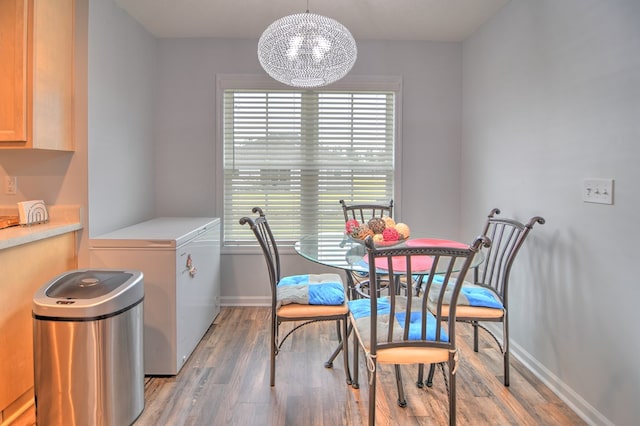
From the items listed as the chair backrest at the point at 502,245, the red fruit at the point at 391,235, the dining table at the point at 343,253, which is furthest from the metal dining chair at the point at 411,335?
the chair backrest at the point at 502,245

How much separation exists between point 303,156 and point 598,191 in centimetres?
232

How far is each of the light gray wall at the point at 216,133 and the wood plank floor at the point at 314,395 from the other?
1.12 m

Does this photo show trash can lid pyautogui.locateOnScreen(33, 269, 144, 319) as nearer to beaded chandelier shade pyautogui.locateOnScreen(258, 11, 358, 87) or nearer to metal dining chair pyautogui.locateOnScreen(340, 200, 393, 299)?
metal dining chair pyautogui.locateOnScreen(340, 200, 393, 299)

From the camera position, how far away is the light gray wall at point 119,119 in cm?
244

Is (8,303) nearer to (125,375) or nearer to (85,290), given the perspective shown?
(85,290)

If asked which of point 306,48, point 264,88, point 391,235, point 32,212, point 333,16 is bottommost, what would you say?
point 391,235

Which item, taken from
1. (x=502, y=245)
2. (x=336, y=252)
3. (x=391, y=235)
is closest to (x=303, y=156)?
(x=336, y=252)

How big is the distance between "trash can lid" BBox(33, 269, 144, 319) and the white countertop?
0.26 m

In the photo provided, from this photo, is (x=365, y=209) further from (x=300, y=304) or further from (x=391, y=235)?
(x=300, y=304)

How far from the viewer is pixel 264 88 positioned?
11.5 ft

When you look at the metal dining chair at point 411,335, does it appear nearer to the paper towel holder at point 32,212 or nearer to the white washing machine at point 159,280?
the white washing machine at point 159,280

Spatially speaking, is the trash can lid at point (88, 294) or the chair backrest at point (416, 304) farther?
the trash can lid at point (88, 294)

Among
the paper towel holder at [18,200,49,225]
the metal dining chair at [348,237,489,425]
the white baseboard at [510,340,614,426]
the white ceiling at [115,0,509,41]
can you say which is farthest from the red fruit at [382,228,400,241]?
the paper towel holder at [18,200,49,225]

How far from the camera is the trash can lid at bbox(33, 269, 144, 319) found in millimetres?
1696
